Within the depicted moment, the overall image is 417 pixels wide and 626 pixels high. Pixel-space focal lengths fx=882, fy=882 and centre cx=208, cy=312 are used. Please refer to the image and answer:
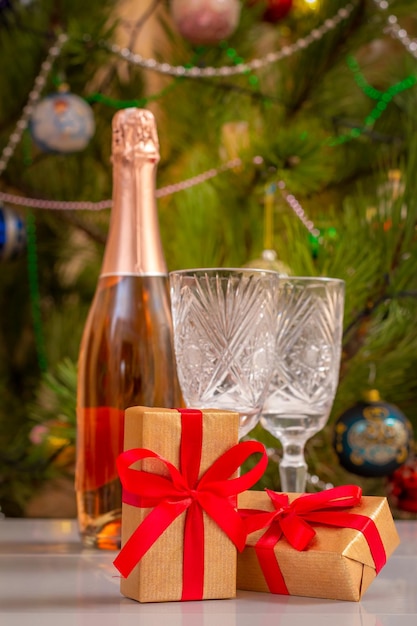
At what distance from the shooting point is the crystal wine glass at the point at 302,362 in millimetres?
516

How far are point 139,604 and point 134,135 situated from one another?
28 cm

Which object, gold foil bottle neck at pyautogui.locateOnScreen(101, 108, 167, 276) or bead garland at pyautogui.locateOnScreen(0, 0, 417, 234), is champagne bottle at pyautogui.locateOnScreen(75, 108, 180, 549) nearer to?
gold foil bottle neck at pyautogui.locateOnScreen(101, 108, 167, 276)

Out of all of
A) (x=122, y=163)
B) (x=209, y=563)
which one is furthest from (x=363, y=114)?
(x=209, y=563)

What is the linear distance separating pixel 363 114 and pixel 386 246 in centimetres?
56

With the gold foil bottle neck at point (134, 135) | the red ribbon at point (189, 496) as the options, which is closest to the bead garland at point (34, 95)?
the gold foil bottle neck at point (134, 135)

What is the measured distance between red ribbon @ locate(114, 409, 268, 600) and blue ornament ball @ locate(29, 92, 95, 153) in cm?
72

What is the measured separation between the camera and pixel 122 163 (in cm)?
54

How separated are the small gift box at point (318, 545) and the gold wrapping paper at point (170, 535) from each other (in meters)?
0.02

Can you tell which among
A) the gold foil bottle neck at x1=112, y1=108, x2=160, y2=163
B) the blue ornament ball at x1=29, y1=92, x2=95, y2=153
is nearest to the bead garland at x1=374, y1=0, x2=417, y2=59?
the blue ornament ball at x1=29, y1=92, x2=95, y2=153

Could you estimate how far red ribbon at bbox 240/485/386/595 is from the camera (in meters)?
0.40

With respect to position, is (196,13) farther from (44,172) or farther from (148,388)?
(148,388)

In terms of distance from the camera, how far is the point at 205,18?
1.04 metres

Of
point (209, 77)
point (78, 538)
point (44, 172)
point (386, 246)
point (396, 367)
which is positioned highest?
point (209, 77)

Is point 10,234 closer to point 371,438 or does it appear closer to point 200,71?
point 200,71
